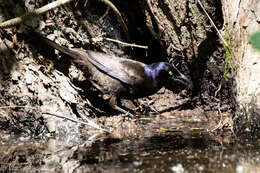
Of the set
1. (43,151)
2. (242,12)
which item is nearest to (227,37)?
(242,12)

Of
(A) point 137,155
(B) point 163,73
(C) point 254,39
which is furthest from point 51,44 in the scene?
(C) point 254,39

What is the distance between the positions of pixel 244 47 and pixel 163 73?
118cm

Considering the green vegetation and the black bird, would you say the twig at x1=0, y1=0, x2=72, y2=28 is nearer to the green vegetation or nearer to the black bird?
the black bird

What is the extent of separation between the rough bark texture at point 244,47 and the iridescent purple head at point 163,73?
84cm

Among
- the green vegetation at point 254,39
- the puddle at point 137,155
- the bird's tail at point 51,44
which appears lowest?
the puddle at point 137,155

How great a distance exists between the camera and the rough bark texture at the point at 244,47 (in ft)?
13.6

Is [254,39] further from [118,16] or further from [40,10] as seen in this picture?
[118,16]

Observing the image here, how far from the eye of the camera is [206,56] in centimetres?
460

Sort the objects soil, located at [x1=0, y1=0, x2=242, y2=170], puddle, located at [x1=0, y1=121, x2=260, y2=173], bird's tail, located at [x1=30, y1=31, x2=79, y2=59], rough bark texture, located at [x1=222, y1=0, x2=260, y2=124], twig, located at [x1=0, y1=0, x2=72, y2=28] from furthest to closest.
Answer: bird's tail, located at [x1=30, y1=31, x2=79, y2=59] < twig, located at [x1=0, y1=0, x2=72, y2=28] < rough bark texture, located at [x1=222, y1=0, x2=260, y2=124] < soil, located at [x1=0, y1=0, x2=242, y2=170] < puddle, located at [x1=0, y1=121, x2=260, y2=173]

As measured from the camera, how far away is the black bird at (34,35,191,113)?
4.90m

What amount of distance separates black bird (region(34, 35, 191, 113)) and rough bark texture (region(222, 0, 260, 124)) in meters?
0.86

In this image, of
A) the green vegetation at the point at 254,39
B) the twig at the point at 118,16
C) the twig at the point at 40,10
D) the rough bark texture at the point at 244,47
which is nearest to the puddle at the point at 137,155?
Result: the rough bark texture at the point at 244,47

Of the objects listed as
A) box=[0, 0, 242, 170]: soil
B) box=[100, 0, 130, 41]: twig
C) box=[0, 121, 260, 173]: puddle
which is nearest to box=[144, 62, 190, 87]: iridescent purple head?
box=[0, 0, 242, 170]: soil

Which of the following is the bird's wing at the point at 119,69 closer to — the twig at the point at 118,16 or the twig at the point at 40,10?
the twig at the point at 118,16
